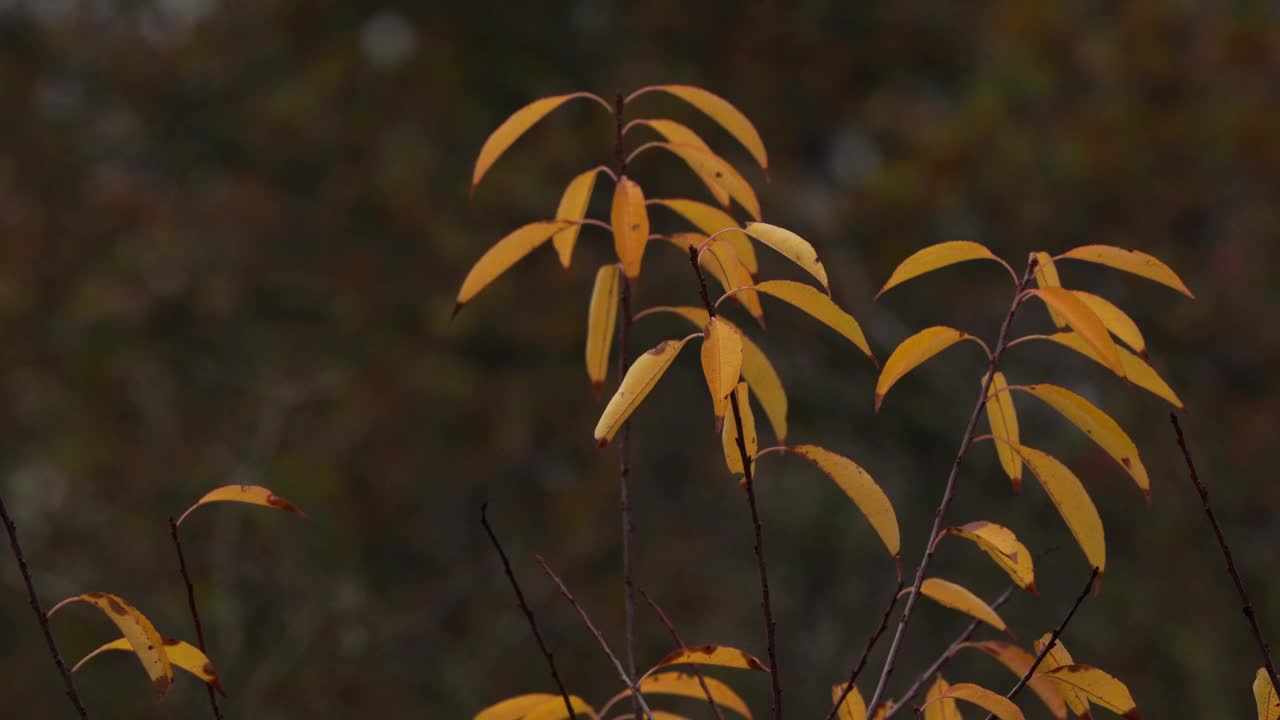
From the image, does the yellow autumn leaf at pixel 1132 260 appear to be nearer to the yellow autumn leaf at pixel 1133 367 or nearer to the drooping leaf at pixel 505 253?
the yellow autumn leaf at pixel 1133 367

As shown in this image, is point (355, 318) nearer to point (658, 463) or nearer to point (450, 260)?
point (450, 260)

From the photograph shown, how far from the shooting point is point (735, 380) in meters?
0.58

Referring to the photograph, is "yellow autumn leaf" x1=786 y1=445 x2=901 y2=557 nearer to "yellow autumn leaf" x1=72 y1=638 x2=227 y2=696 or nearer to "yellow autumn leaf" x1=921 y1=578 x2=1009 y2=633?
"yellow autumn leaf" x1=921 y1=578 x2=1009 y2=633

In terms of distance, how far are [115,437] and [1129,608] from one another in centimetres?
355

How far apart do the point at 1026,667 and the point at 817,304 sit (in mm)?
260

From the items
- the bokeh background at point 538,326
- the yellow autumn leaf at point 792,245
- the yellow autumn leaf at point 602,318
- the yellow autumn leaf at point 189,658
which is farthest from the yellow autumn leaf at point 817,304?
the bokeh background at point 538,326

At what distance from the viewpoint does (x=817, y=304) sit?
669 millimetres

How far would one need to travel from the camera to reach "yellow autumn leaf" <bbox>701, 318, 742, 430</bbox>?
57 cm

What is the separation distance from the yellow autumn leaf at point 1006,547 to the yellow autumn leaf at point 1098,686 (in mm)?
61

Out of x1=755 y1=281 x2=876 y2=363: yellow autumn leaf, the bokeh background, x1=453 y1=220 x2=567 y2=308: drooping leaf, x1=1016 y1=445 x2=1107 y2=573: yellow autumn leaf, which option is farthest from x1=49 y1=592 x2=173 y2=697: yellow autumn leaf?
the bokeh background

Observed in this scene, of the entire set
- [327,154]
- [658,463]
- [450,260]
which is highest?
[327,154]

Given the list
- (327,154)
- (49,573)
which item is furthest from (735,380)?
(327,154)

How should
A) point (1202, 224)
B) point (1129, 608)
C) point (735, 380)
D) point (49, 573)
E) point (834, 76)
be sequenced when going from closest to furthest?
point (735, 380) → point (49, 573) → point (1129, 608) → point (1202, 224) → point (834, 76)

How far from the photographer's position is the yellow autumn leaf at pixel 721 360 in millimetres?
571
